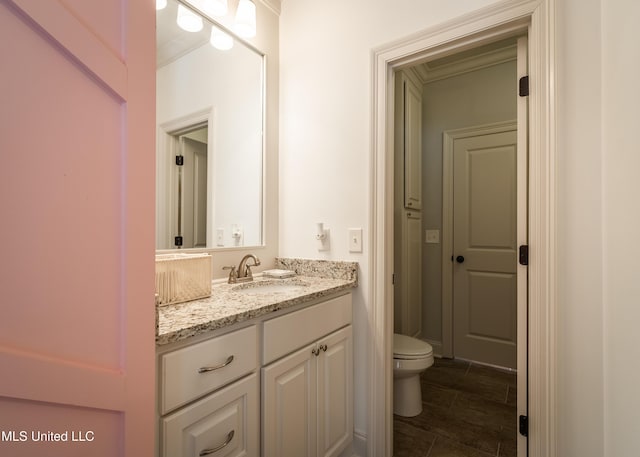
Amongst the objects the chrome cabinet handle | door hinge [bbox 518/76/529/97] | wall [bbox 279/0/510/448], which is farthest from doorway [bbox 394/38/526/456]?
the chrome cabinet handle

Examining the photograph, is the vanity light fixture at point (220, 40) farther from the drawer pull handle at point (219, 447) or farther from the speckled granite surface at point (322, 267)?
the drawer pull handle at point (219, 447)

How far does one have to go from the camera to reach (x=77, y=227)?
548 millimetres

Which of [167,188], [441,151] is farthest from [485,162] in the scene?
[167,188]

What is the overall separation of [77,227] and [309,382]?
1046mm

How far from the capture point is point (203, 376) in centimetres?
86

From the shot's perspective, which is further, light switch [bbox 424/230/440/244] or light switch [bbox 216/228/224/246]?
light switch [bbox 424/230/440/244]

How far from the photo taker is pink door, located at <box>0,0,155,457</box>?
47cm

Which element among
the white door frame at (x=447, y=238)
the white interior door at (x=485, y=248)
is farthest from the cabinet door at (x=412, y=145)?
the white interior door at (x=485, y=248)

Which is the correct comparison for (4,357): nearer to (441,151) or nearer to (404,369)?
(404,369)

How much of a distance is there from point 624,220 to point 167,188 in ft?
5.86

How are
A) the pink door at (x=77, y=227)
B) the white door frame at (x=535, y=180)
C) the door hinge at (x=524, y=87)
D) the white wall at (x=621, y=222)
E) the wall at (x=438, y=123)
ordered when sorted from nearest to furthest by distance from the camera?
the pink door at (x=77, y=227) → the white wall at (x=621, y=222) → the white door frame at (x=535, y=180) → the door hinge at (x=524, y=87) → the wall at (x=438, y=123)

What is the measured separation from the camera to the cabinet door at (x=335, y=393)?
1.33 metres

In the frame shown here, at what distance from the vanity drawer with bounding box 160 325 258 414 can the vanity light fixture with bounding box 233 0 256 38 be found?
1614mm

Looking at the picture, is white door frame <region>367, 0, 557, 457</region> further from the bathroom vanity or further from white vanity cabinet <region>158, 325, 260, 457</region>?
white vanity cabinet <region>158, 325, 260, 457</region>
